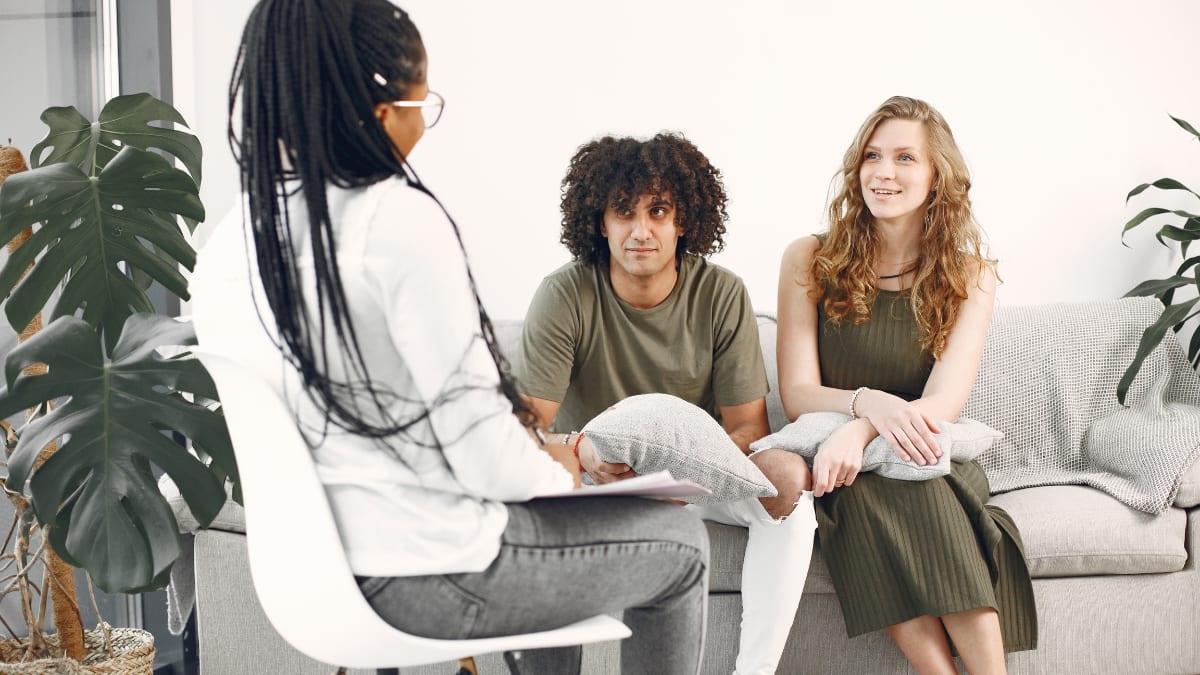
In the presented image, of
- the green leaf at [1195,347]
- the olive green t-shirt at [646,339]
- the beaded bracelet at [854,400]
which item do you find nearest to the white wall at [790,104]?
the green leaf at [1195,347]

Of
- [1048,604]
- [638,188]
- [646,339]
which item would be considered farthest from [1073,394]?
[638,188]

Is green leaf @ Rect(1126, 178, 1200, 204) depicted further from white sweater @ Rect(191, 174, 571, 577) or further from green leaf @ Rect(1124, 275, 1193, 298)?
white sweater @ Rect(191, 174, 571, 577)

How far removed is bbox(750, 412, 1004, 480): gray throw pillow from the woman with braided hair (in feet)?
2.80

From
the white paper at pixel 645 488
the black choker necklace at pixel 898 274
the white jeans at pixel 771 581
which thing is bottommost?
the white jeans at pixel 771 581

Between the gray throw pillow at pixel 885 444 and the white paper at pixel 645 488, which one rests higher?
the white paper at pixel 645 488

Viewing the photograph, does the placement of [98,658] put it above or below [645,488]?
below

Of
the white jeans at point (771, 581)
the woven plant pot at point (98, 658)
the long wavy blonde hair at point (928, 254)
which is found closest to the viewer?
the woven plant pot at point (98, 658)

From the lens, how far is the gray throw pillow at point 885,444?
1855mm

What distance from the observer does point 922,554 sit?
5.95ft

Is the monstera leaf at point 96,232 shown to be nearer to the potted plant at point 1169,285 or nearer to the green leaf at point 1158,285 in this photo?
the potted plant at point 1169,285

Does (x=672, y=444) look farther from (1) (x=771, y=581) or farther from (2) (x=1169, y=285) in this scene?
(2) (x=1169, y=285)

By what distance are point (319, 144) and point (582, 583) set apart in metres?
0.54

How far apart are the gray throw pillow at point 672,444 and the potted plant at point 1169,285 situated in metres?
1.16

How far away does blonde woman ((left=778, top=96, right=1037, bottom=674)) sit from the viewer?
5.96 feet
